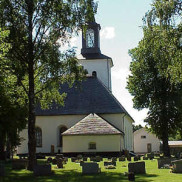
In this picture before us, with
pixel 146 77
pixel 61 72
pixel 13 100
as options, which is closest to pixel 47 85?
pixel 61 72

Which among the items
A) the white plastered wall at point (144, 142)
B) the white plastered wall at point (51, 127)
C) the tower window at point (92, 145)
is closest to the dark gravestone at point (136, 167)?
the tower window at point (92, 145)

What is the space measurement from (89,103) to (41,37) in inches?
935

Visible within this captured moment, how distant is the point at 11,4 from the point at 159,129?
83.3 feet

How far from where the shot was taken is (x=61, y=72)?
2444cm

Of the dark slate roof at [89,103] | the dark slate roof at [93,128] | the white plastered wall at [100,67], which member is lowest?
the dark slate roof at [93,128]

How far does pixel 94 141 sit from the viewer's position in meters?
40.6

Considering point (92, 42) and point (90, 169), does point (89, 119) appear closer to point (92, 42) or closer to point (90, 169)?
point (92, 42)

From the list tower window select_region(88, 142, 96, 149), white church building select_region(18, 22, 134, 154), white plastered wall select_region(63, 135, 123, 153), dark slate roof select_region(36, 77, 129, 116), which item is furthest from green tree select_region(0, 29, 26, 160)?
dark slate roof select_region(36, 77, 129, 116)

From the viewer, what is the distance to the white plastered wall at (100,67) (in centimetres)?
5275

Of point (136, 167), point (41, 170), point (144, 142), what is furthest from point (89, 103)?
point (144, 142)

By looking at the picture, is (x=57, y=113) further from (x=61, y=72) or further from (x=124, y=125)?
(x=61, y=72)

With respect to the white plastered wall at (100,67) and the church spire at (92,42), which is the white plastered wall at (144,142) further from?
the church spire at (92,42)

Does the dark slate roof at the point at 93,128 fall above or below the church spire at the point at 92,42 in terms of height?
below

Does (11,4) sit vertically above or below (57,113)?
above
